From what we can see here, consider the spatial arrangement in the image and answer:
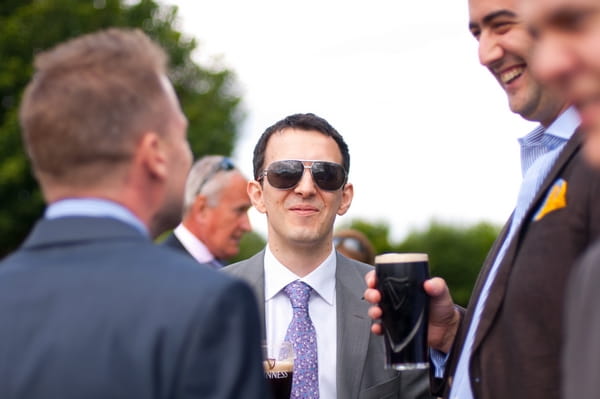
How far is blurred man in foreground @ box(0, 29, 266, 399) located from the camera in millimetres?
2189

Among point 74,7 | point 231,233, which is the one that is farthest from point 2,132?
point 231,233

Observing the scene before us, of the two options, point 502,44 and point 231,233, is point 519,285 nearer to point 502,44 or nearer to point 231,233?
point 502,44

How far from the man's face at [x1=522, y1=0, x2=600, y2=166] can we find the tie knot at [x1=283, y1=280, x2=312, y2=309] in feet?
8.85

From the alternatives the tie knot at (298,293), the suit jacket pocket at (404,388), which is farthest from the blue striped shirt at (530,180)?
the tie knot at (298,293)

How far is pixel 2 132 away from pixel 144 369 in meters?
27.8

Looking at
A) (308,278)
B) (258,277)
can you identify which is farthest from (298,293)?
(258,277)

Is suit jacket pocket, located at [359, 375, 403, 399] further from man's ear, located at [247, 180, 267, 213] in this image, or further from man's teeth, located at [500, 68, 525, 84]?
man's teeth, located at [500, 68, 525, 84]

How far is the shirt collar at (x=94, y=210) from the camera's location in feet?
8.03

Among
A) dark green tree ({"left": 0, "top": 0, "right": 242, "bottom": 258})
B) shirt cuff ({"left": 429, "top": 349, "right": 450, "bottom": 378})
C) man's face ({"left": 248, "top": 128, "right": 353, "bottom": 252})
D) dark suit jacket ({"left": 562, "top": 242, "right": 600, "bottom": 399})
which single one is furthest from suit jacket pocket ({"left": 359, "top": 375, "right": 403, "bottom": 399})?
dark green tree ({"left": 0, "top": 0, "right": 242, "bottom": 258})

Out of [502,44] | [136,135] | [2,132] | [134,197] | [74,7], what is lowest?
[134,197]

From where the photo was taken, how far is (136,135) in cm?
248

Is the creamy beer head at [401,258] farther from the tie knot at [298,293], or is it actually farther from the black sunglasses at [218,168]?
the black sunglasses at [218,168]

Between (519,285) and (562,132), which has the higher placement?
(562,132)

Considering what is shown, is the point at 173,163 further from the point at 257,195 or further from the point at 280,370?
the point at 257,195
